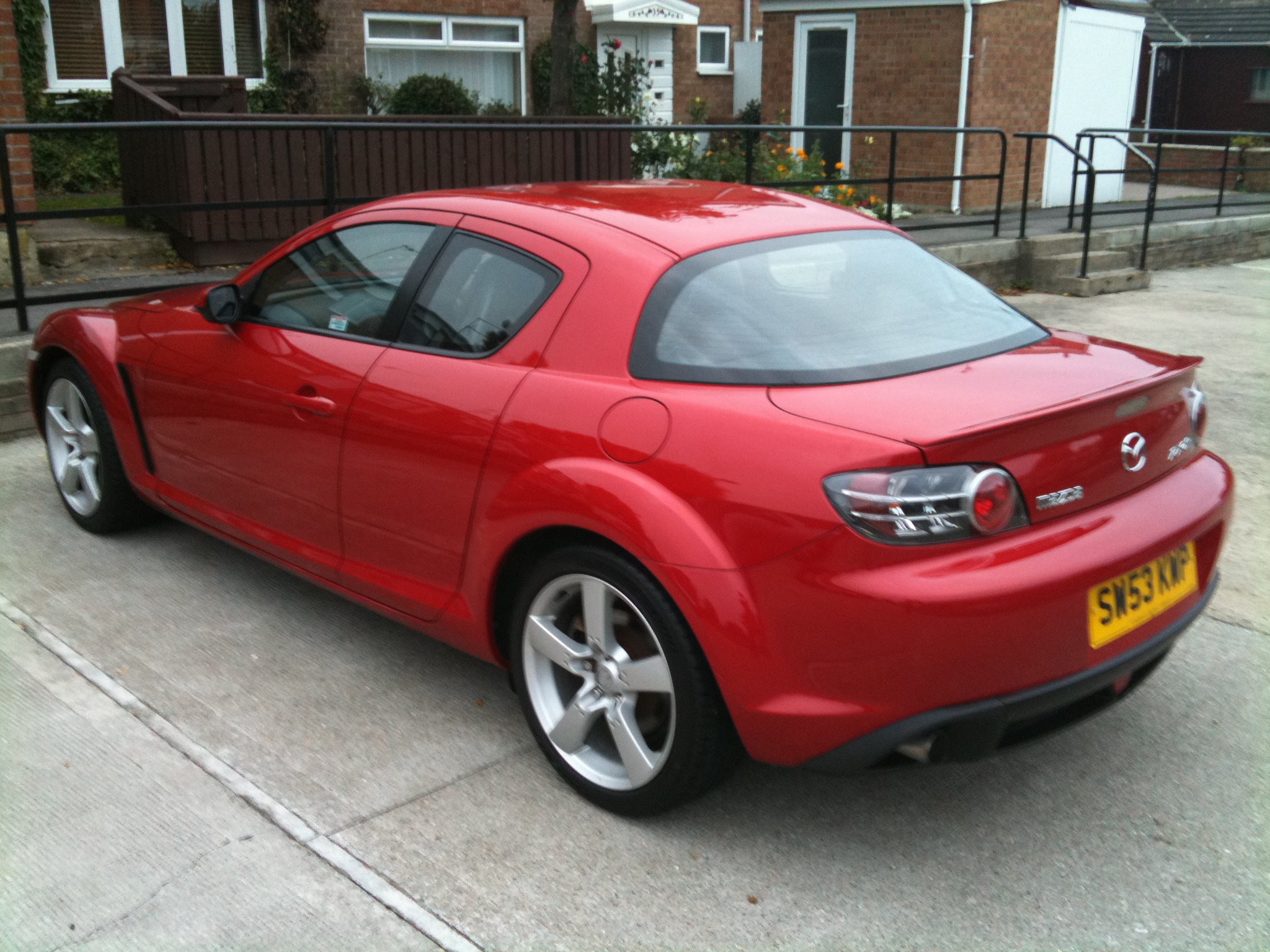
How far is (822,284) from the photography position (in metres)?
3.36

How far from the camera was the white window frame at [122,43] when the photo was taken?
15875 mm

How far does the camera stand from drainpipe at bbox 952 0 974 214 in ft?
51.1

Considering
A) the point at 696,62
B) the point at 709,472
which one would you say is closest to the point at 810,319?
the point at 709,472

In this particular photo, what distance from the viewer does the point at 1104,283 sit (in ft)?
37.7

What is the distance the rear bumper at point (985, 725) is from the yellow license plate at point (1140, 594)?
0.08m

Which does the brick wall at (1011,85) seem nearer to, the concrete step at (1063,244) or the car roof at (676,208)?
the concrete step at (1063,244)

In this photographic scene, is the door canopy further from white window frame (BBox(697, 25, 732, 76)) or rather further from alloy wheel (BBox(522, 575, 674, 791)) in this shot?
alloy wheel (BBox(522, 575, 674, 791))

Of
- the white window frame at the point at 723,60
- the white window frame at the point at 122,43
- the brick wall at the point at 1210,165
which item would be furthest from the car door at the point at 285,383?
the white window frame at the point at 723,60

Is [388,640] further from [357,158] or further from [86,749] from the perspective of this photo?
[357,158]

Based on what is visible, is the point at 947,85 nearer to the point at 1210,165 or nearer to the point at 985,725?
the point at 1210,165

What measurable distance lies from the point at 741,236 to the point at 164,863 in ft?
7.18

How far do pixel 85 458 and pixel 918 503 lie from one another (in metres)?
3.76

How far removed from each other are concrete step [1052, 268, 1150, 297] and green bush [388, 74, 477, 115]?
10.8m

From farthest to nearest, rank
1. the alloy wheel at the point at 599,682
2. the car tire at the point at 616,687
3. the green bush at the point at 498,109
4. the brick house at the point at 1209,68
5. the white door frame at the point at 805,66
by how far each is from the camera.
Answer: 1. the brick house at the point at 1209,68
2. the green bush at the point at 498,109
3. the white door frame at the point at 805,66
4. the alloy wheel at the point at 599,682
5. the car tire at the point at 616,687
